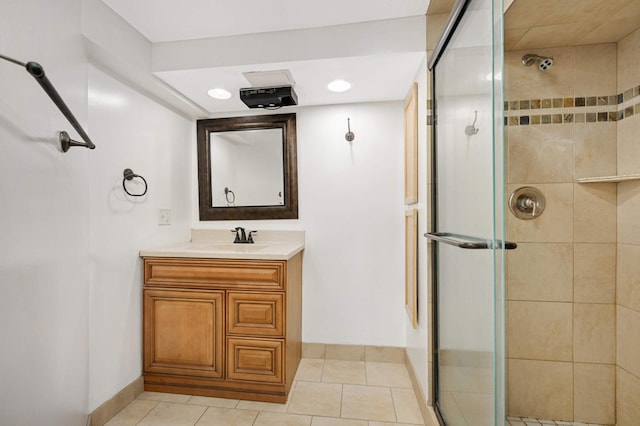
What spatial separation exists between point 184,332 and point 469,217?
1732 mm

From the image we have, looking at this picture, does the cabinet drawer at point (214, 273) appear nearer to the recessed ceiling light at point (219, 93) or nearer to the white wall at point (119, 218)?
the white wall at point (119, 218)

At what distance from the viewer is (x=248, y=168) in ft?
7.98

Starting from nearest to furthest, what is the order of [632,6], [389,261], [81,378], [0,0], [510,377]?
[0,0] < [632,6] < [81,378] < [510,377] < [389,261]

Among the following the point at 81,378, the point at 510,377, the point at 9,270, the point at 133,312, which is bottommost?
the point at 510,377

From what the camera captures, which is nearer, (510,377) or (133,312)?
(510,377)

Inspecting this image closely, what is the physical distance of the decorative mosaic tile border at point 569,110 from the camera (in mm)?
1533

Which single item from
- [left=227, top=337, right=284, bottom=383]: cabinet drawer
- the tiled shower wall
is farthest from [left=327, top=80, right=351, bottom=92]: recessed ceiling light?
[left=227, top=337, right=284, bottom=383]: cabinet drawer

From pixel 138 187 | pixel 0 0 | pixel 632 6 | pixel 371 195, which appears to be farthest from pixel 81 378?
pixel 632 6

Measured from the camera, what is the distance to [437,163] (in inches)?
60.2

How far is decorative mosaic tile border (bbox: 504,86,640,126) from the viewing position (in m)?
1.53

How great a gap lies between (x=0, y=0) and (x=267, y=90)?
3.90 ft

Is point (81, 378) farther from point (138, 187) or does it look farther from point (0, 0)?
point (0, 0)

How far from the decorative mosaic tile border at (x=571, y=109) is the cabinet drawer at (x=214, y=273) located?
5.01 ft

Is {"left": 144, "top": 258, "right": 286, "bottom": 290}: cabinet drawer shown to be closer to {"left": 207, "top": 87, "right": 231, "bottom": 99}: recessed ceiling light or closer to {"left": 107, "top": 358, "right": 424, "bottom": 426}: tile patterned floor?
{"left": 107, "top": 358, "right": 424, "bottom": 426}: tile patterned floor
